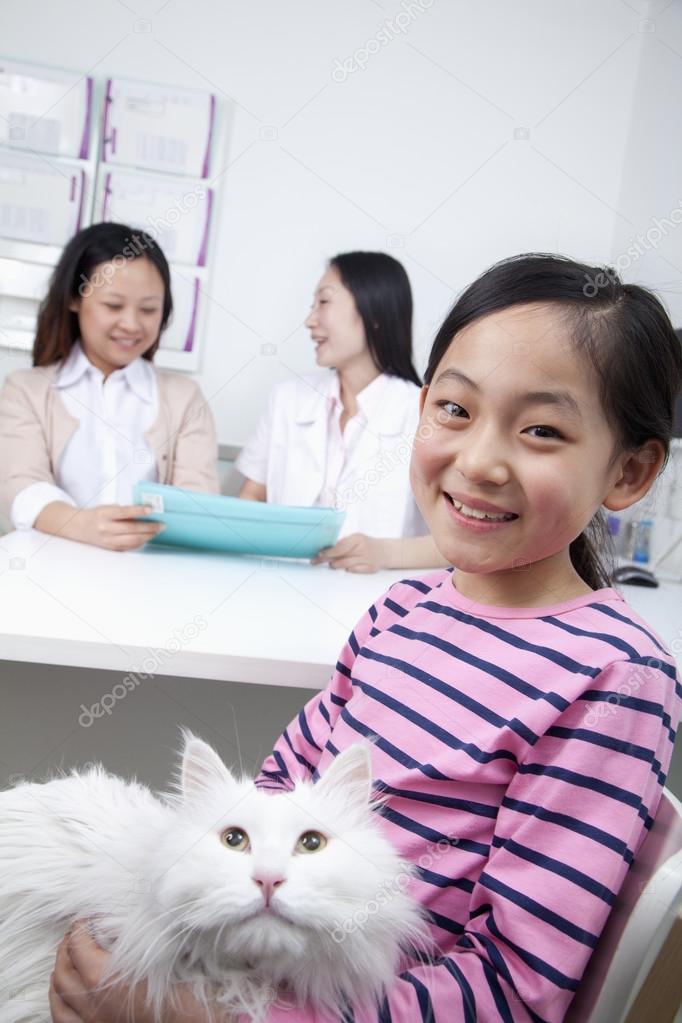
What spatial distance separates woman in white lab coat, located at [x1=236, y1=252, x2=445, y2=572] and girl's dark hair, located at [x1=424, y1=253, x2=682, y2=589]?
5.76 feet

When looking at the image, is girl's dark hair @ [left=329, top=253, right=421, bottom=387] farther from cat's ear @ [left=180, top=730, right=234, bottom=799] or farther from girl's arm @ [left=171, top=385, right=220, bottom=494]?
cat's ear @ [left=180, top=730, right=234, bottom=799]

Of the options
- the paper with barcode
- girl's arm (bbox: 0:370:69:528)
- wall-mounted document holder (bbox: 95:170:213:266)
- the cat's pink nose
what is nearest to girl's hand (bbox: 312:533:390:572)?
the paper with barcode

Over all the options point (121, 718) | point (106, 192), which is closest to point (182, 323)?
point (106, 192)

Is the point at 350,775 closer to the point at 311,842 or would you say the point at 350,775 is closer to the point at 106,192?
the point at 311,842

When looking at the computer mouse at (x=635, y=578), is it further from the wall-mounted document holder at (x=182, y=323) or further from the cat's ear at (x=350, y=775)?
the wall-mounted document holder at (x=182, y=323)

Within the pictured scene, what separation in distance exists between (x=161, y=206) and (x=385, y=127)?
898mm

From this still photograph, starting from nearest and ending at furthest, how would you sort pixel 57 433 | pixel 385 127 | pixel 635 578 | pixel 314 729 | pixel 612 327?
1. pixel 612 327
2. pixel 314 729
3. pixel 635 578
4. pixel 57 433
5. pixel 385 127

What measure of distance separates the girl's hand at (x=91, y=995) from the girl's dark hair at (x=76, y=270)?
2.08m

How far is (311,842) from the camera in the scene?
2.05ft

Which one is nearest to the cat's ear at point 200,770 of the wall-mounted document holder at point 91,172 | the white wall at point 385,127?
the white wall at point 385,127

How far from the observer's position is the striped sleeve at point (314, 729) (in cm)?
92

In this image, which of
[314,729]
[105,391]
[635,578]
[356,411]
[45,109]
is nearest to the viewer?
[314,729]

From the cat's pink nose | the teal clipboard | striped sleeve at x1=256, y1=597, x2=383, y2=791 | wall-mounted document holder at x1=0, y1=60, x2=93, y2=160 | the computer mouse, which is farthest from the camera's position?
wall-mounted document holder at x1=0, y1=60, x2=93, y2=160

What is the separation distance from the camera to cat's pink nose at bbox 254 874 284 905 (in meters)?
0.56
